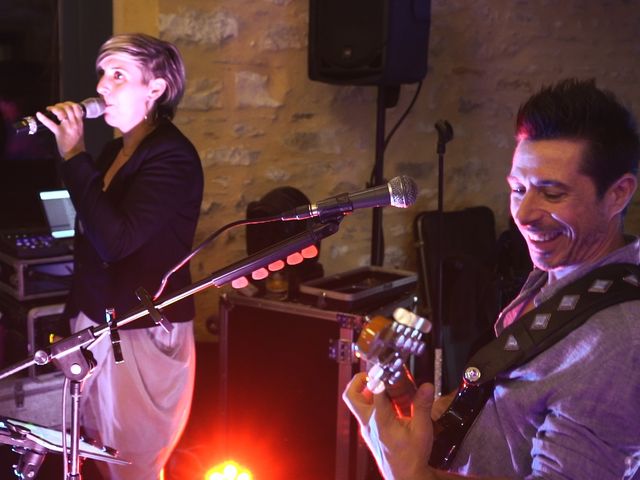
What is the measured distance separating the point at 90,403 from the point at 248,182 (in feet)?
4.86

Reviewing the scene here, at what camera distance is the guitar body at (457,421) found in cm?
149

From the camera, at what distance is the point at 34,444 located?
152 centimetres

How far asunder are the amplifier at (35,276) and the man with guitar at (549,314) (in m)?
1.54

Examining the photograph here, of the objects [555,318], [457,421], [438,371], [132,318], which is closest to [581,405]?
[555,318]

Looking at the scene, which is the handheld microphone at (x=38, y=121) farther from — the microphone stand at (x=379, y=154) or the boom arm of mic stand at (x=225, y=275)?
the microphone stand at (x=379, y=154)

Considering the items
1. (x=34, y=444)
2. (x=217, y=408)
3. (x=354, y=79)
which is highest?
(x=354, y=79)

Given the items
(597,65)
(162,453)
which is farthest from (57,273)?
(597,65)

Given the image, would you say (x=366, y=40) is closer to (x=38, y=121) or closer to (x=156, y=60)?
(x=156, y=60)

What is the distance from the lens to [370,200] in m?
1.47

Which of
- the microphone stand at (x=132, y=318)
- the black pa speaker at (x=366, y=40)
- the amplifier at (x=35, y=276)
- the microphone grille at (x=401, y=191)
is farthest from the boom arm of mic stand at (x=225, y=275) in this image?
the black pa speaker at (x=366, y=40)

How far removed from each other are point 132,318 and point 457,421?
2.12 ft

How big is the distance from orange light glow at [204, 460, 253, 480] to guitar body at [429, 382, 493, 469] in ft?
4.49

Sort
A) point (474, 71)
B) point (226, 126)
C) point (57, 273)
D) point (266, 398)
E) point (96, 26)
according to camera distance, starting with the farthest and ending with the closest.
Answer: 1. point (474, 71)
2. point (226, 126)
3. point (96, 26)
4. point (266, 398)
5. point (57, 273)

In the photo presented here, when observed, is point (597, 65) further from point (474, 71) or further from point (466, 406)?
point (466, 406)
